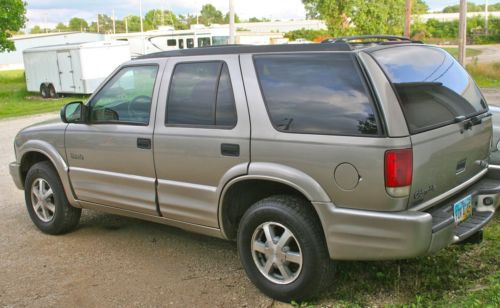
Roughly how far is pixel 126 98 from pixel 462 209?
9.72 feet

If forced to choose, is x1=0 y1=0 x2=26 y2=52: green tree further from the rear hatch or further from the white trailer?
the rear hatch

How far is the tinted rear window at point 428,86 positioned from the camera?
3.55m

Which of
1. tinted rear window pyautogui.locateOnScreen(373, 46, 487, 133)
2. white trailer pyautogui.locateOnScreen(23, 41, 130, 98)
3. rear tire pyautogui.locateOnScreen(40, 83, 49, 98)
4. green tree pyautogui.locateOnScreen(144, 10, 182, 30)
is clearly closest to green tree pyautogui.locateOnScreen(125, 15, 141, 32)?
green tree pyautogui.locateOnScreen(144, 10, 182, 30)

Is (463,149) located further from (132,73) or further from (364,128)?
(132,73)

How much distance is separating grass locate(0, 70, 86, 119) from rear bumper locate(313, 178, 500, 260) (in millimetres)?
17273

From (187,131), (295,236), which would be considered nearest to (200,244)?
(187,131)

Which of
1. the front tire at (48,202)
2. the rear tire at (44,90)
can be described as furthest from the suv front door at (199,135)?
the rear tire at (44,90)

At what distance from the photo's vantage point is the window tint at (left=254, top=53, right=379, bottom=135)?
11.5 ft

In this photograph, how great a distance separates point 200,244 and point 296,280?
165cm

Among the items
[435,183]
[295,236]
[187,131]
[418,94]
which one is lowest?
[295,236]

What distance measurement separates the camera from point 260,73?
4020mm

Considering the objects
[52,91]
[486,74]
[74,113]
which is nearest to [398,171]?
[74,113]

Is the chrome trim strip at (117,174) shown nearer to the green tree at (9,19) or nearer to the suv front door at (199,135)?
the suv front door at (199,135)

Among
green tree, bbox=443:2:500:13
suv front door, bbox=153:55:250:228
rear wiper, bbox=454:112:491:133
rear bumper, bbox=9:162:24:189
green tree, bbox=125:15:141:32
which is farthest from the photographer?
green tree, bbox=125:15:141:32
